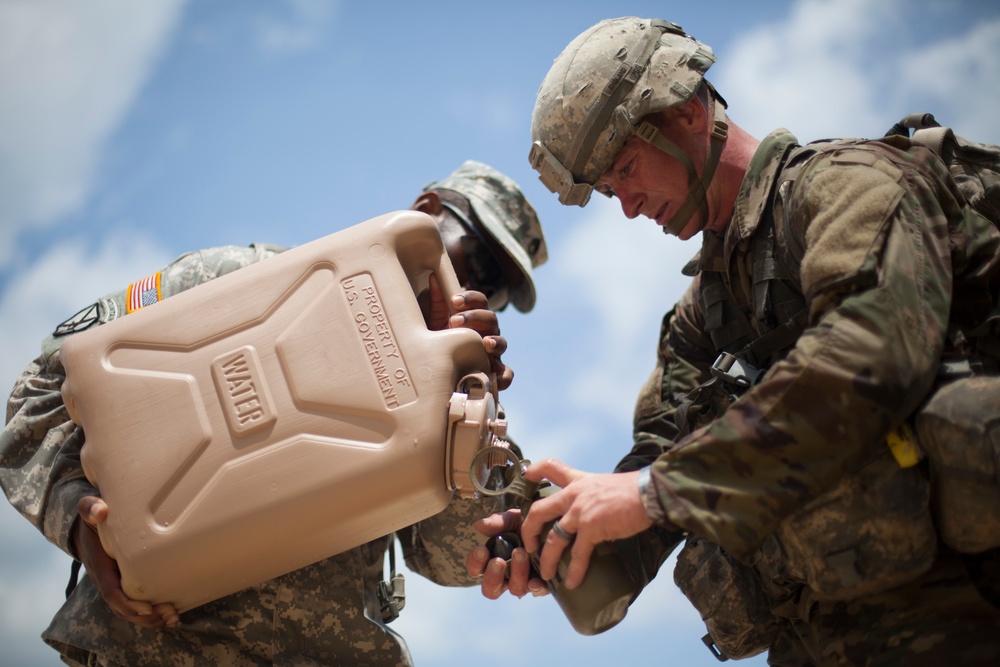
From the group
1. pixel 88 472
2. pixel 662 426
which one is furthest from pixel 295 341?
pixel 662 426

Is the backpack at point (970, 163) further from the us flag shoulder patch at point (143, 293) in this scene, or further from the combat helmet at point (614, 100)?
the us flag shoulder patch at point (143, 293)

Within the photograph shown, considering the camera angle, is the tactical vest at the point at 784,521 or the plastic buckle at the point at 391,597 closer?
the tactical vest at the point at 784,521

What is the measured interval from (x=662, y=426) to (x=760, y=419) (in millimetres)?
1459

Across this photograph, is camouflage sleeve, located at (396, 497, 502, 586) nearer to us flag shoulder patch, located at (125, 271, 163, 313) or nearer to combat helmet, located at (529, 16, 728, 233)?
combat helmet, located at (529, 16, 728, 233)

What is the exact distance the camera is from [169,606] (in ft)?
9.92

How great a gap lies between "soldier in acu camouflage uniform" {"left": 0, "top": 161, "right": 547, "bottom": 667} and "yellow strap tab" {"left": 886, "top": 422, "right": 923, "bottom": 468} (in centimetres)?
126

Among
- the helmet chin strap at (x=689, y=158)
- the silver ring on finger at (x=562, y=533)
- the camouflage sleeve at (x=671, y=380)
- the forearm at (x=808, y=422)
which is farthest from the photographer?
the camouflage sleeve at (x=671, y=380)

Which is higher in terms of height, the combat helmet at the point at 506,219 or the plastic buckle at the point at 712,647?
the combat helmet at the point at 506,219

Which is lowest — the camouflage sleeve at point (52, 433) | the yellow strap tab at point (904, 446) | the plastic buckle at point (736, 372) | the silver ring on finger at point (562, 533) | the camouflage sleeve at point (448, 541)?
the camouflage sleeve at point (448, 541)

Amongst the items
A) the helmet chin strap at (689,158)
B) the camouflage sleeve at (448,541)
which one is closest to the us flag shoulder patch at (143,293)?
the camouflage sleeve at (448,541)

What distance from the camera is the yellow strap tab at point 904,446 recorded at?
7.88 ft

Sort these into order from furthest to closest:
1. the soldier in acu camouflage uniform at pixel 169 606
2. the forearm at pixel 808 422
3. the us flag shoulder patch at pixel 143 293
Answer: the us flag shoulder patch at pixel 143 293, the soldier in acu camouflage uniform at pixel 169 606, the forearm at pixel 808 422

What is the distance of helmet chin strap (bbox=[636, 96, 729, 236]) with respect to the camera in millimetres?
3365

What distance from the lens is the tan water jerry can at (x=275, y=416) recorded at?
2775 mm
